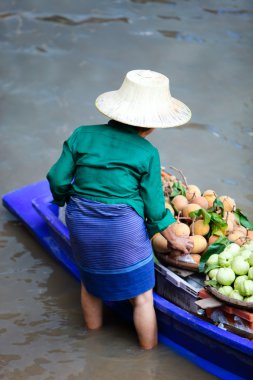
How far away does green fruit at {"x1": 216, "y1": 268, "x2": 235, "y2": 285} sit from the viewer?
13.4ft

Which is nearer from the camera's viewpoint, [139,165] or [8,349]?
[139,165]

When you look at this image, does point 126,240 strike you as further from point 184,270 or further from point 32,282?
point 32,282

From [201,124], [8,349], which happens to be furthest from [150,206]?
[201,124]

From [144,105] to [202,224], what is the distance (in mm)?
986

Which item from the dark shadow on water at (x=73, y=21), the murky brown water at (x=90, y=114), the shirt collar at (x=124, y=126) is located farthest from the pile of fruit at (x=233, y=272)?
the dark shadow on water at (x=73, y=21)

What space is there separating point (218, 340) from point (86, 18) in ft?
23.2

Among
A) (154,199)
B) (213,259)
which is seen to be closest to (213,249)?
(213,259)

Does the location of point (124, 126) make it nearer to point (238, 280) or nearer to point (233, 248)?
point (233, 248)

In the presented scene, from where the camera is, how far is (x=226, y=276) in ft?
A: 13.4

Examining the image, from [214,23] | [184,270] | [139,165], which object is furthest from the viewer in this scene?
[214,23]

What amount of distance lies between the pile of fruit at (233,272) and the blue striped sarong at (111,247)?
402mm

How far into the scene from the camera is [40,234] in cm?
563

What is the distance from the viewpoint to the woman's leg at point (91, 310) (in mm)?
4609

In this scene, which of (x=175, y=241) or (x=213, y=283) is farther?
(x=175, y=241)
